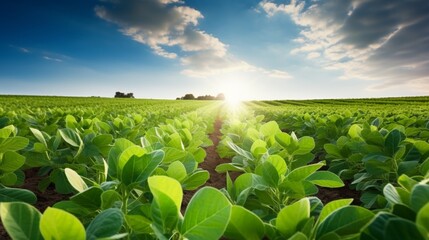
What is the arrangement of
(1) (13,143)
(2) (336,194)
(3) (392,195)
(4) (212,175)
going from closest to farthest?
(3) (392,195)
(1) (13,143)
(2) (336,194)
(4) (212,175)

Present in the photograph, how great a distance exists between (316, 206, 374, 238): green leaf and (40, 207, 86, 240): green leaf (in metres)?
0.62

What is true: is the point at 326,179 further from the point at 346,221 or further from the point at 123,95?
the point at 123,95

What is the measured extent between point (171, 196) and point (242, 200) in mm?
398

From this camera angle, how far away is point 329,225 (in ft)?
2.70

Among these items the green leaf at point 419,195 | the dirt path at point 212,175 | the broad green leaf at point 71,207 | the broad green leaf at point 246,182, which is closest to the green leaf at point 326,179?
the broad green leaf at point 246,182

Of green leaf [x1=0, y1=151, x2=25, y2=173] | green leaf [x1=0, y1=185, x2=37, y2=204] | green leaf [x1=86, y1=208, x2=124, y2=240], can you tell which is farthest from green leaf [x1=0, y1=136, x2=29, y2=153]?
green leaf [x1=86, y1=208, x2=124, y2=240]

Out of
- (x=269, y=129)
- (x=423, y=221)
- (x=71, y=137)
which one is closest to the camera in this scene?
(x=423, y=221)

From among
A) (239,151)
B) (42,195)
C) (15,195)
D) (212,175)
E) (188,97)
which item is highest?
(239,151)

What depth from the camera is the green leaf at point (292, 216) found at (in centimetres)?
86

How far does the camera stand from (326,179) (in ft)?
4.53

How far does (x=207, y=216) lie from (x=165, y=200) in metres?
0.12

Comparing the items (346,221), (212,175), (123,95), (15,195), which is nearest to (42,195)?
(212,175)

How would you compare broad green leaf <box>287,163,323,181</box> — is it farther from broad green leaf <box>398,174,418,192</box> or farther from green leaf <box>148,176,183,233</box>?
green leaf <box>148,176,183,233</box>

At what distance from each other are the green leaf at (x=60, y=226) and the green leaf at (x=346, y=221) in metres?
0.62
